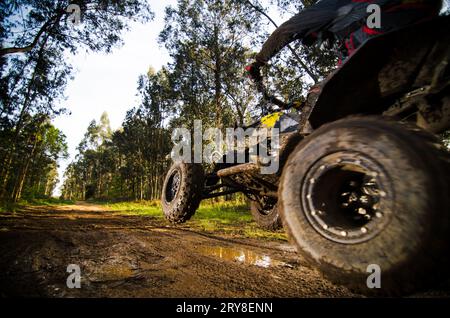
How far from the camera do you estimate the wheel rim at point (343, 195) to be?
1214 millimetres

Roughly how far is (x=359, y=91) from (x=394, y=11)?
588mm

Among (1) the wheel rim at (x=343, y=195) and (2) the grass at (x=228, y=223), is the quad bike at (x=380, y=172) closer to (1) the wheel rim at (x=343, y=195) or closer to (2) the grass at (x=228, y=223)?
(1) the wheel rim at (x=343, y=195)

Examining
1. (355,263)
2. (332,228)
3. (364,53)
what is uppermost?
(364,53)

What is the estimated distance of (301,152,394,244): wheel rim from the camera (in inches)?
47.8

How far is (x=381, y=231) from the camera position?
1.10 metres

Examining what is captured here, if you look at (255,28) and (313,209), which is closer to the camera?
(313,209)

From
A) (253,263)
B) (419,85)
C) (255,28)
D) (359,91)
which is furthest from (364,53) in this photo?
(255,28)

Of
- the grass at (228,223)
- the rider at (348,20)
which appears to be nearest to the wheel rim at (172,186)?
the grass at (228,223)

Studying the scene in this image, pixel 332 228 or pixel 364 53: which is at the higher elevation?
pixel 364 53

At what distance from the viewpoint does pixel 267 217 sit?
4746 millimetres

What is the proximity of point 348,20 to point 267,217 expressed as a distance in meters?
3.69

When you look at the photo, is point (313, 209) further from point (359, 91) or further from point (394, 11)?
point (394, 11)

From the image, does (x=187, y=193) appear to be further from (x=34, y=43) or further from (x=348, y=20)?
(x=34, y=43)

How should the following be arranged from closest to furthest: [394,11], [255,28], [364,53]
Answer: [364,53]
[394,11]
[255,28]
